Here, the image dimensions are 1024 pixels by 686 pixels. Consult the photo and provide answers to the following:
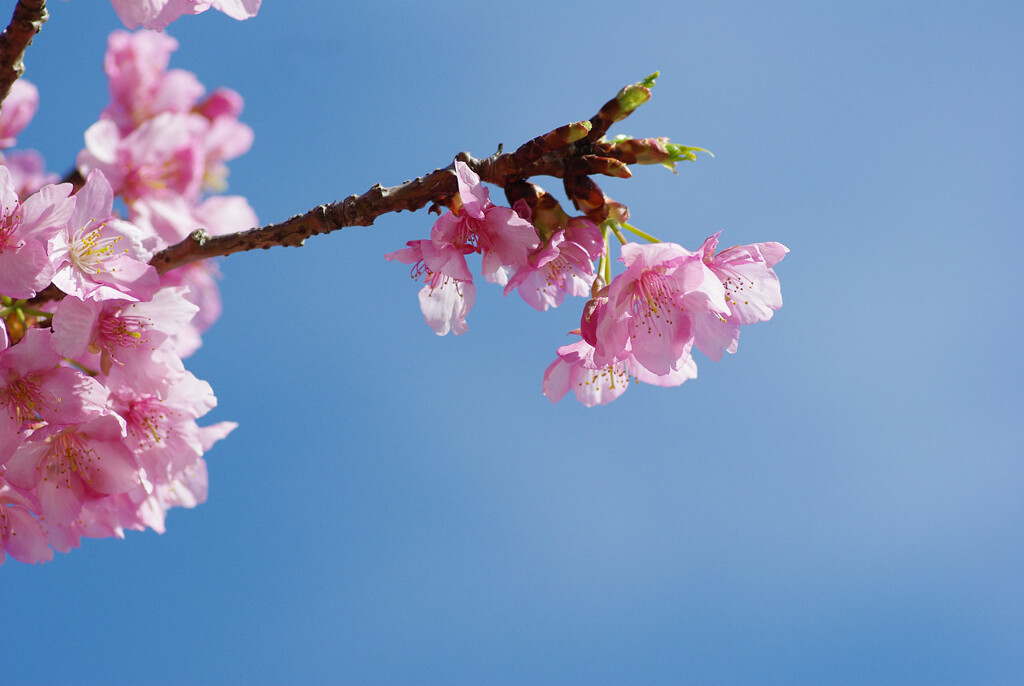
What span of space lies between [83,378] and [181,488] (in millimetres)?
670

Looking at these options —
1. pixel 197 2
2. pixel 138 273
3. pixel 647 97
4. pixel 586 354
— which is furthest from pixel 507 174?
pixel 138 273

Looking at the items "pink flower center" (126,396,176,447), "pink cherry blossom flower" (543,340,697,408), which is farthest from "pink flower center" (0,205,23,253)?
"pink cherry blossom flower" (543,340,697,408)

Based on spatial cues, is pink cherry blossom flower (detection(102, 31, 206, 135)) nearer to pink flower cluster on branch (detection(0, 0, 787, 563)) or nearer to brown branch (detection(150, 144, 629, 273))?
pink flower cluster on branch (detection(0, 0, 787, 563))

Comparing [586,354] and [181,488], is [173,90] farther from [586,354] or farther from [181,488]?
[586,354]

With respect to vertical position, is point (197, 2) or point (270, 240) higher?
point (197, 2)

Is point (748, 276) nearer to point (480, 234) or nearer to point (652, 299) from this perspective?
point (652, 299)

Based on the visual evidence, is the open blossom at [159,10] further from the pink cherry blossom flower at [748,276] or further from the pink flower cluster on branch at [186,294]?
the pink cherry blossom flower at [748,276]

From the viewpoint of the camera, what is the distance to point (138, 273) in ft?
4.84

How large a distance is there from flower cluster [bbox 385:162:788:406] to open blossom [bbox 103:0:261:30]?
1.76 feet

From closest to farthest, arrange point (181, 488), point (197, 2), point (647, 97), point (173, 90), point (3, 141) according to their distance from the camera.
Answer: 1. point (197, 2)
2. point (647, 97)
3. point (181, 488)
4. point (3, 141)
5. point (173, 90)

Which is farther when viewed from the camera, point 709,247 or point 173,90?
point 173,90

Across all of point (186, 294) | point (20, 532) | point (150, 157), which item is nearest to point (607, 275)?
point (186, 294)

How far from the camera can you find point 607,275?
5.32ft

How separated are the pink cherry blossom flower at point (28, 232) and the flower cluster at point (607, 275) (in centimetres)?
67
